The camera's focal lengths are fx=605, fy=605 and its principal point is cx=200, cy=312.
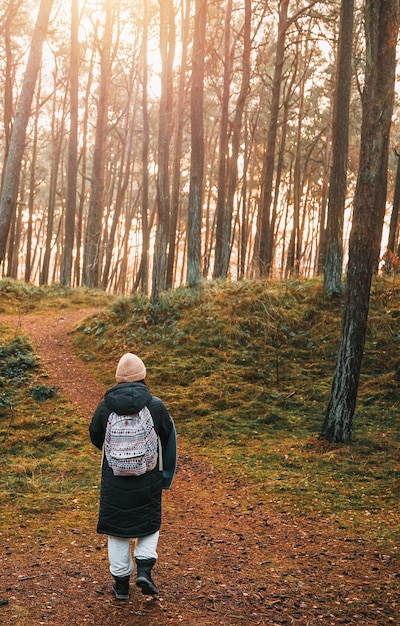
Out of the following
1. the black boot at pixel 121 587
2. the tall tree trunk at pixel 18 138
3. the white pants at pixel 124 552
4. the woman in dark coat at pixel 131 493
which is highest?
the tall tree trunk at pixel 18 138

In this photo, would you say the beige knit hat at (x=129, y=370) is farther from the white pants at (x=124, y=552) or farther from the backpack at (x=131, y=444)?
the white pants at (x=124, y=552)

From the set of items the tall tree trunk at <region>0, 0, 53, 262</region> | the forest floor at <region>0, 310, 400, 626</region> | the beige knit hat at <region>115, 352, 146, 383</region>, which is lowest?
the forest floor at <region>0, 310, 400, 626</region>

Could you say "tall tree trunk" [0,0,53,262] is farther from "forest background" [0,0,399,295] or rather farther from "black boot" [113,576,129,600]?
"black boot" [113,576,129,600]

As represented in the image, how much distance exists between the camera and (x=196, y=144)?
15023 mm

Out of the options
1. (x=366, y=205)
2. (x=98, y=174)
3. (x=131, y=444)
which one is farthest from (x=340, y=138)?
(x=98, y=174)

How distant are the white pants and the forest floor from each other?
28 cm

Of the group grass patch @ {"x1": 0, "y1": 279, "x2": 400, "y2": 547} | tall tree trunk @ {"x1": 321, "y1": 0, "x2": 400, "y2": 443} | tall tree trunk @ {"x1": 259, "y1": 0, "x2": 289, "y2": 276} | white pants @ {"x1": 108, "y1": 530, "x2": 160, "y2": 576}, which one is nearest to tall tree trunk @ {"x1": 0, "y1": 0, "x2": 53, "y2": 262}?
grass patch @ {"x1": 0, "y1": 279, "x2": 400, "y2": 547}

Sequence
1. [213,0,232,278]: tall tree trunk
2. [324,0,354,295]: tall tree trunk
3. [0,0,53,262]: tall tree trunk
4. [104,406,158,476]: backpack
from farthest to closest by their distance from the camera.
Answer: [213,0,232,278]: tall tree trunk < [324,0,354,295]: tall tree trunk < [0,0,53,262]: tall tree trunk < [104,406,158,476]: backpack

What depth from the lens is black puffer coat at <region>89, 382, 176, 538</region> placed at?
4207mm

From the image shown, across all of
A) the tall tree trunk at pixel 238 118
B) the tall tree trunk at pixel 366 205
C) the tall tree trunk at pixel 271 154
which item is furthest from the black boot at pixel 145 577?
the tall tree trunk at pixel 238 118

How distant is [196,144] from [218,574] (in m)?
11.8

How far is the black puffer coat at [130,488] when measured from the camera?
4207 millimetres

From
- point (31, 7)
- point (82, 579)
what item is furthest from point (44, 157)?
point (82, 579)

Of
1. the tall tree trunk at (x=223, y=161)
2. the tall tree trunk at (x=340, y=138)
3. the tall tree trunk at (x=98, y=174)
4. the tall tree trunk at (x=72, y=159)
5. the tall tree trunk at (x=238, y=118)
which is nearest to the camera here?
the tall tree trunk at (x=340, y=138)
